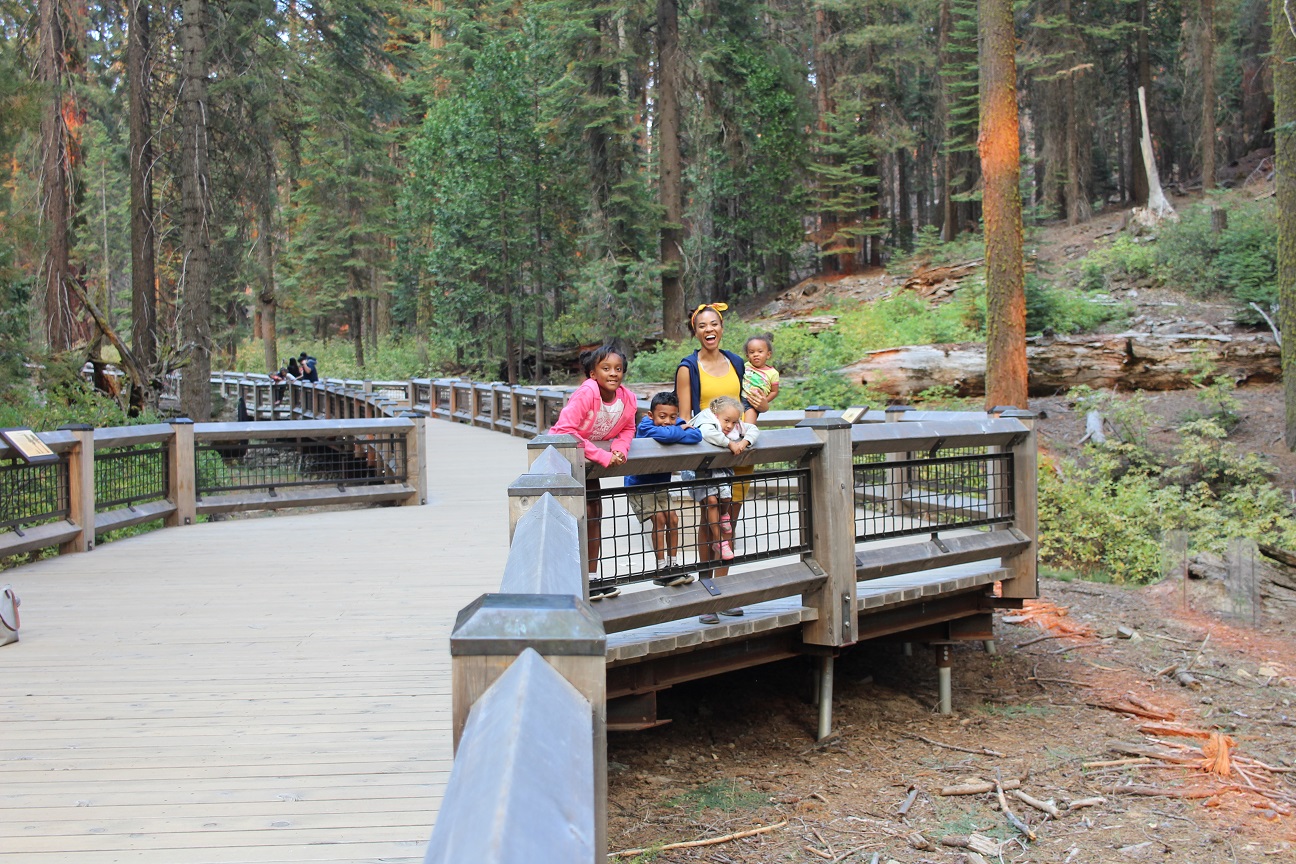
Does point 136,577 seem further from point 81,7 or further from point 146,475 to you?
point 81,7

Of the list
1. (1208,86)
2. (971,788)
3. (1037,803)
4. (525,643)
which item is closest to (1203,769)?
(1037,803)

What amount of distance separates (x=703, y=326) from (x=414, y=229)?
2996cm

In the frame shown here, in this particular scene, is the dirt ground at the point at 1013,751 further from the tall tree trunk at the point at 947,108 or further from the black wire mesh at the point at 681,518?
the tall tree trunk at the point at 947,108

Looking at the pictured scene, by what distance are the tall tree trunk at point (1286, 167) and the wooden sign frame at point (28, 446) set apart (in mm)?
15453

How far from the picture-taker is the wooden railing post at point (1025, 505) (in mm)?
7824

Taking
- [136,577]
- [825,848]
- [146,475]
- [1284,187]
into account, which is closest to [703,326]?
[825,848]

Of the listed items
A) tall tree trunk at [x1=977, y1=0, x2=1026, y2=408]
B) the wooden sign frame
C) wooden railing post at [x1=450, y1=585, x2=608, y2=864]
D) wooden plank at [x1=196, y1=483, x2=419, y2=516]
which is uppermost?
tall tree trunk at [x1=977, y1=0, x2=1026, y2=408]

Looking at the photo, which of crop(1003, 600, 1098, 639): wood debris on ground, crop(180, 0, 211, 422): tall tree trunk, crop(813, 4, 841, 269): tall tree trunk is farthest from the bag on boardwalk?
crop(813, 4, 841, 269): tall tree trunk

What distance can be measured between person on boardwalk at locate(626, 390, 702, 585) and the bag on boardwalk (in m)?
3.83

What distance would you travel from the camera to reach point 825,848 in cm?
547

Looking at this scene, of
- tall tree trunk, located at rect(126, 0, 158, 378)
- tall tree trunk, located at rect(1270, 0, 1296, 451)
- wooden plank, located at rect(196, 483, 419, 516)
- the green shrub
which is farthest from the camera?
tall tree trunk, located at rect(126, 0, 158, 378)

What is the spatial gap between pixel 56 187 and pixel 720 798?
19378mm

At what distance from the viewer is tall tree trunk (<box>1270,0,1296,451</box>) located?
1478cm

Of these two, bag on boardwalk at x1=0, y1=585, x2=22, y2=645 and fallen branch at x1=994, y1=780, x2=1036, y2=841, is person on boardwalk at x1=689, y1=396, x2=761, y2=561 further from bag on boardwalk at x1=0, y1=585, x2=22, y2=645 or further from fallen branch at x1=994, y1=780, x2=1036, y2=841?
bag on boardwalk at x1=0, y1=585, x2=22, y2=645
